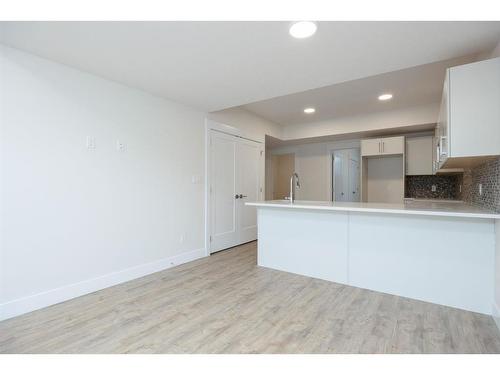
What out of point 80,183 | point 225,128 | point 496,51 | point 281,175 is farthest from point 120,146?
point 281,175

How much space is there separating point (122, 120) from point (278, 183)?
4.95 m

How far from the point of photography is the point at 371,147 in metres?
5.18

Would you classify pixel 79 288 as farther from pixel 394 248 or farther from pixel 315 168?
pixel 315 168

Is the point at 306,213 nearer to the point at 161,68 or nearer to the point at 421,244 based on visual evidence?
the point at 421,244

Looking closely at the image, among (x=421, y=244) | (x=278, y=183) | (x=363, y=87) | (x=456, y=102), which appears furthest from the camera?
(x=278, y=183)

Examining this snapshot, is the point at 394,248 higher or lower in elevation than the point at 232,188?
→ lower

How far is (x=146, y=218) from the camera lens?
3.27 m

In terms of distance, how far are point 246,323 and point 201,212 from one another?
220 centimetres

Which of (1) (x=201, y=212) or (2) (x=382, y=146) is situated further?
(2) (x=382, y=146)

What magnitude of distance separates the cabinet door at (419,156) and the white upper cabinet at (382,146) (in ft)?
0.71

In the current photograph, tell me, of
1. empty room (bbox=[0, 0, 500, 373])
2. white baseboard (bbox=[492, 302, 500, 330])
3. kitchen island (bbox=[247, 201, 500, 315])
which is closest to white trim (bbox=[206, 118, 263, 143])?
empty room (bbox=[0, 0, 500, 373])
